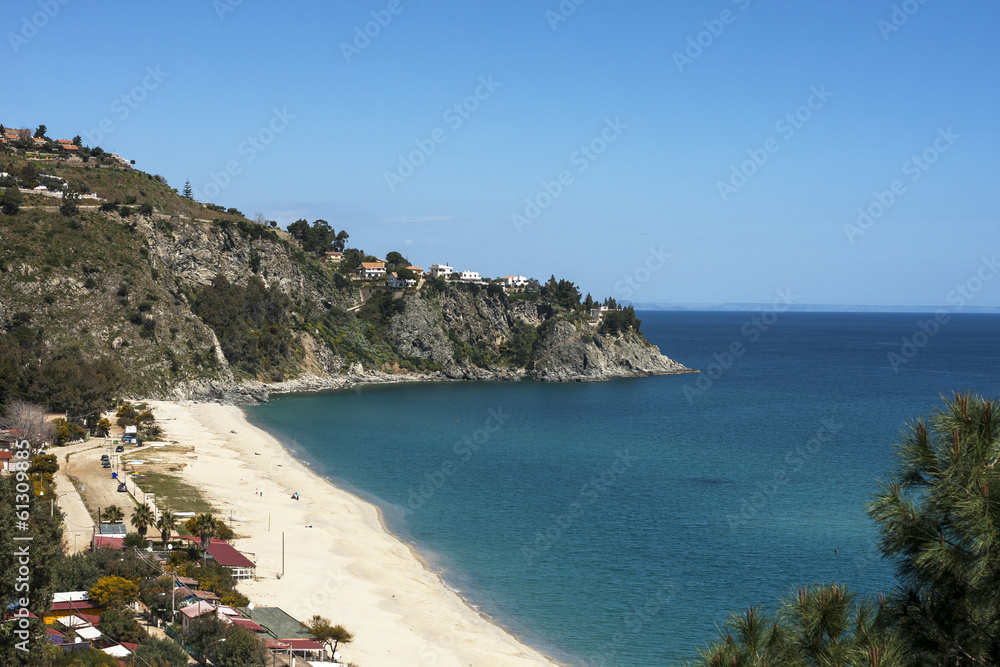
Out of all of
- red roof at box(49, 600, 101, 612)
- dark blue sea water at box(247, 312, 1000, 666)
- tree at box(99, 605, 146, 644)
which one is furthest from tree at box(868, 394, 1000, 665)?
red roof at box(49, 600, 101, 612)

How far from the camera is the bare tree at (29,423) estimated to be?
5356 cm

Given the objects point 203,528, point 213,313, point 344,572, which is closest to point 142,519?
point 203,528

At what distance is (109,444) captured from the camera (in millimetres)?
58438

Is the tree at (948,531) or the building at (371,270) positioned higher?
the building at (371,270)

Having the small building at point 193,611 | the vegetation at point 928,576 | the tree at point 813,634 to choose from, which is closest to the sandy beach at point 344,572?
the small building at point 193,611

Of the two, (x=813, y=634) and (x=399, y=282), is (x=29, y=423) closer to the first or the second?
(x=813, y=634)

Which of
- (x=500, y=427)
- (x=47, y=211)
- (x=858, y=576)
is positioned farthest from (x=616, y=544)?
(x=47, y=211)

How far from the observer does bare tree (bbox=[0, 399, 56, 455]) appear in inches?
2109

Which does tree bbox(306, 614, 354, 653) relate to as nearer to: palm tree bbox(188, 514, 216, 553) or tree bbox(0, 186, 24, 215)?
palm tree bbox(188, 514, 216, 553)

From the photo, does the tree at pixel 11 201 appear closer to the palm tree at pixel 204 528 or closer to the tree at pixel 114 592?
the palm tree at pixel 204 528

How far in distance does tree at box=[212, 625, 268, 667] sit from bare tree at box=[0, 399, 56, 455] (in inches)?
1457

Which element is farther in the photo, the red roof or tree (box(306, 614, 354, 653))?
tree (box(306, 614, 354, 653))

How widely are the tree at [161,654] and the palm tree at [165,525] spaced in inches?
493

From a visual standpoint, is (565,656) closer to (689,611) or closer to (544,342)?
(689,611)
